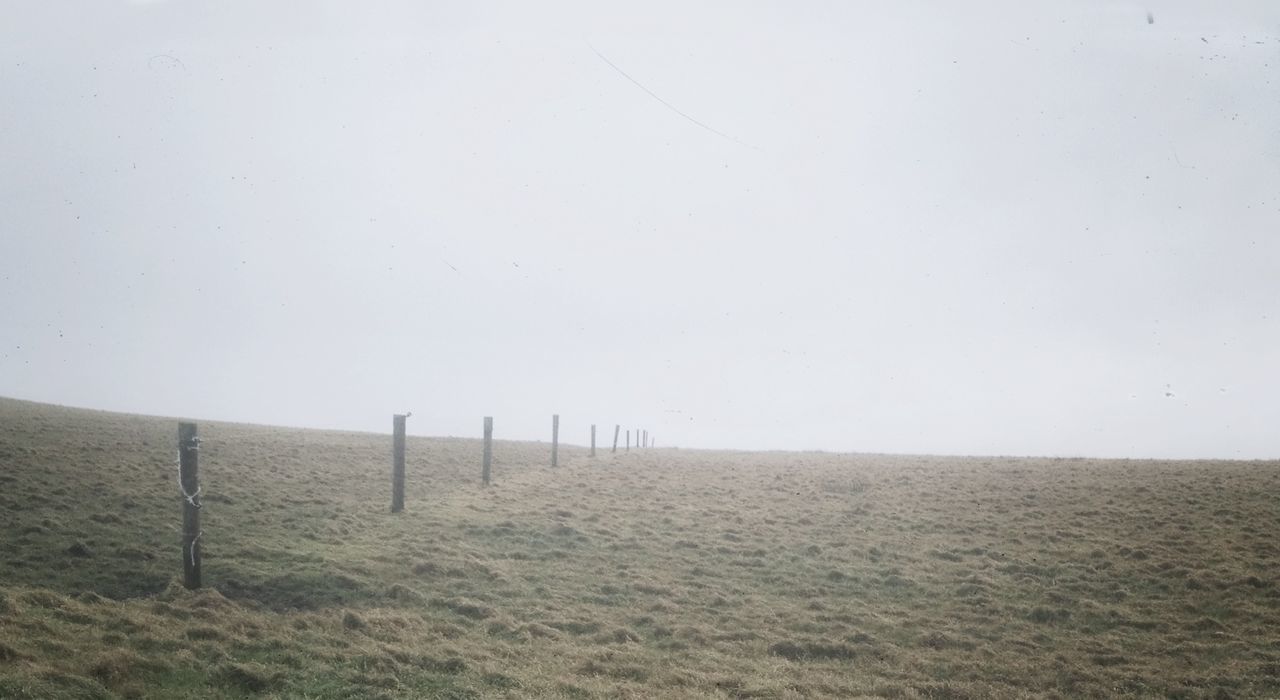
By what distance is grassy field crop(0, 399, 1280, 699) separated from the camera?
27.0 ft

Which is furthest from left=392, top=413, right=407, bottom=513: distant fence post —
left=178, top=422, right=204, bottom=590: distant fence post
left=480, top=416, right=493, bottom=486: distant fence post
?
left=178, top=422, right=204, bottom=590: distant fence post

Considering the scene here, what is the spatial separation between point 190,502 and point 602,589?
732cm

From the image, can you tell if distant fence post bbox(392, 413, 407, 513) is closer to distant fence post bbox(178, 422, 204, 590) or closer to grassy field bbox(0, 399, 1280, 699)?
grassy field bbox(0, 399, 1280, 699)

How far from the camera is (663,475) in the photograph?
32.1 meters

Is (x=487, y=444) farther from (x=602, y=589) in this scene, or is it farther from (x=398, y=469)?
(x=602, y=589)

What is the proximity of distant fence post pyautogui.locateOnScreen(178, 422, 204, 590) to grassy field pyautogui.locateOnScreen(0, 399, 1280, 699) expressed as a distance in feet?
1.02

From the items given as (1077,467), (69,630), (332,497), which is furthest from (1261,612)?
(1077,467)

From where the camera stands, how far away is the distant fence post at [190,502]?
1038 cm

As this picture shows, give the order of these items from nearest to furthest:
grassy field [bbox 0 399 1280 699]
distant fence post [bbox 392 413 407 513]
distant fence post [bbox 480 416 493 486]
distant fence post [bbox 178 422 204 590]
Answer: grassy field [bbox 0 399 1280 699] < distant fence post [bbox 178 422 204 590] < distant fence post [bbox 392 413 407 513] < distant fence post [bbox 480 416 493 486]

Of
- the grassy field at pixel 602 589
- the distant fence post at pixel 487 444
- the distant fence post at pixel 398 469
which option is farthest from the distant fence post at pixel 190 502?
the distant fence post at pixel 487 444

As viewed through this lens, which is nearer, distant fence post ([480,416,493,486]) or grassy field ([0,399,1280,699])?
grassy field ([0,399,1280,699])

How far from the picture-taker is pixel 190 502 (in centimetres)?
1052

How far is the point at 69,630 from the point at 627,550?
10729 mm

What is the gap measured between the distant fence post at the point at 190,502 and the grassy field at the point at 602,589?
312 millimetres
